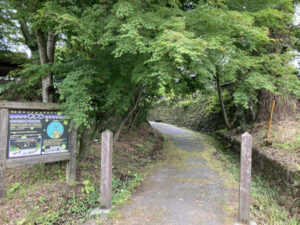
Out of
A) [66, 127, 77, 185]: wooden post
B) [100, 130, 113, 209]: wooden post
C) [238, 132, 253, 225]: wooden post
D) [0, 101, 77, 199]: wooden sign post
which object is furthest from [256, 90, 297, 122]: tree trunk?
[0, 101, 77, 199]: wooden sign post

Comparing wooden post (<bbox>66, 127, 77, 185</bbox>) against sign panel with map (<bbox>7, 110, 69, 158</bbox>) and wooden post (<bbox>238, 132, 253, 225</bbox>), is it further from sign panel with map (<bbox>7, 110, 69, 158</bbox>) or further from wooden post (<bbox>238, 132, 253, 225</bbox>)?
wooden post (<bbox>238, 132, 253, 225</bbox>)

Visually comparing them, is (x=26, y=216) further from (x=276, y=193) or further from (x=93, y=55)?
(x=276, y=193)

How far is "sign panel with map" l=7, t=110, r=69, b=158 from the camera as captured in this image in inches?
147

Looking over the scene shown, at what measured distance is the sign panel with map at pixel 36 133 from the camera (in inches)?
147

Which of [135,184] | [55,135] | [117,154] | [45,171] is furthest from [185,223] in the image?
[117,154]

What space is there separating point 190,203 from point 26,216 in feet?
9.57

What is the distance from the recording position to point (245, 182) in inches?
125

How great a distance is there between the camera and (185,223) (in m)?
3.17

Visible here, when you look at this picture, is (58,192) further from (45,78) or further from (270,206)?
(270,206)

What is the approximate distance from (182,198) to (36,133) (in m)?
3.23

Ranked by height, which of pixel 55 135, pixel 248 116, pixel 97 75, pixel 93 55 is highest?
pixel 93 55

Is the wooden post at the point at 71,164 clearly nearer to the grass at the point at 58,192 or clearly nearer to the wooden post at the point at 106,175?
the grass at the point at 58,192

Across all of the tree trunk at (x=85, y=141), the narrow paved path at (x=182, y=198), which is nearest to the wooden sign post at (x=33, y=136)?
the tree trunk at (x=85, y=141)

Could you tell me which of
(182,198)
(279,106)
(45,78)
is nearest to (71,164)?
(45,78)
